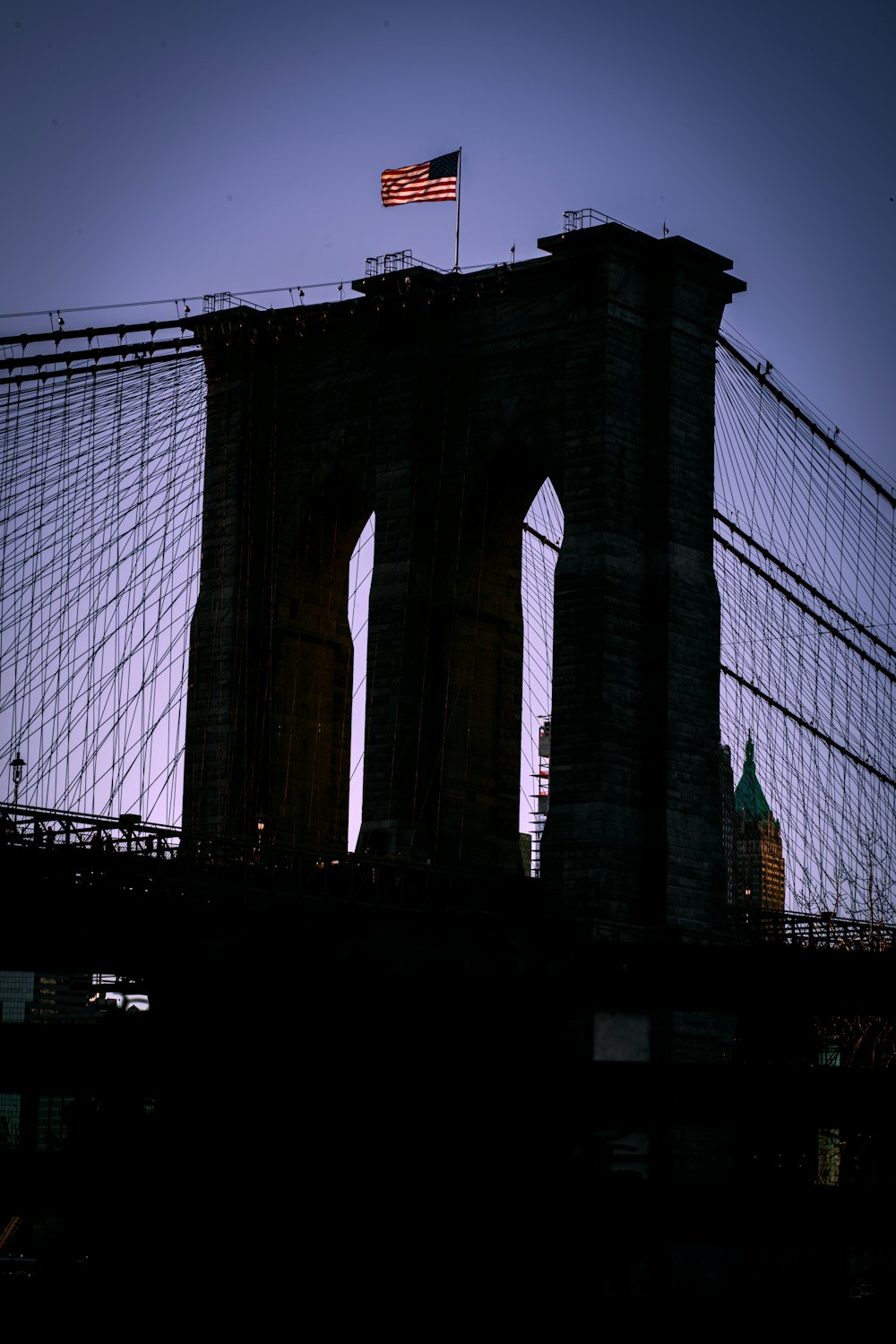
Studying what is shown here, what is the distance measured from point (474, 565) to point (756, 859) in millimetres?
68012

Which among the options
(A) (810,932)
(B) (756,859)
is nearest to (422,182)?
(A) (810,932)

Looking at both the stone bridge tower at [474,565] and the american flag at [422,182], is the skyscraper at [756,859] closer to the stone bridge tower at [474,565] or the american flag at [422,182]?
the stone bridge tower at [474,565]

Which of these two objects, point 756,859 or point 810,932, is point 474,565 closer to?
point 810,932

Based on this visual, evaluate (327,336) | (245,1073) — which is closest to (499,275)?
(327,336)

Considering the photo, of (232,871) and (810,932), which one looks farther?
(810,932)

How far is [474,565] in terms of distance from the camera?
67562mm

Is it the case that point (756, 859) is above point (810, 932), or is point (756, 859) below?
above

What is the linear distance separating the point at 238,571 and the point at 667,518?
1388 centimetres

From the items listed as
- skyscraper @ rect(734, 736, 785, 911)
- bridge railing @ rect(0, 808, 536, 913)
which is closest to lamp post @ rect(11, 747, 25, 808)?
bridge railing @ rect(0, 808, 536, 913)

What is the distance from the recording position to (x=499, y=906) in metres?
61.8

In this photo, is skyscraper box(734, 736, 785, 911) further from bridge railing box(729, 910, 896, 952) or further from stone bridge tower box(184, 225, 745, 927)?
stone bridge tower box(184, 225, 745, 927)

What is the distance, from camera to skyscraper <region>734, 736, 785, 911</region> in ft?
371

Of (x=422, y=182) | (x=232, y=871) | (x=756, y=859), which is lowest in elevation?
(x=232, y=871)

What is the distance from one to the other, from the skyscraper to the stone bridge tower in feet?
105
